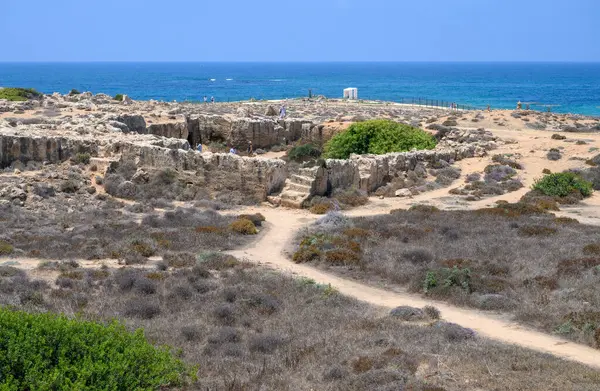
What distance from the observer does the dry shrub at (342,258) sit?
55.9 feet

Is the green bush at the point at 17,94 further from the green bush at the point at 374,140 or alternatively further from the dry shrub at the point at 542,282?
the dry shrub at the point at 542,282

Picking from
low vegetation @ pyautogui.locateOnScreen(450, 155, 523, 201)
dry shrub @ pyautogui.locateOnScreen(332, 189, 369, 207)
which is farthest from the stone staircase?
low vegetation @ pyautogui.locateOnScreen(450, 155, 523, 201)

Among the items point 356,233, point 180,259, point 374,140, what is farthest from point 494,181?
point 180,259

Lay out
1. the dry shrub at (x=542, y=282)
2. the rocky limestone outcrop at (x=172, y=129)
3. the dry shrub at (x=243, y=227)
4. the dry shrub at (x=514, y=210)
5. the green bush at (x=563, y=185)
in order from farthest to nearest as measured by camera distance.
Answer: the rocky limestone outcrop at (x=172, y=129), the green bush at (x=563, y=185), the dry shrub at (x=514, y=210), the dry shrub at (x=243, y=227), the dry shrub at (x=542, y=282)

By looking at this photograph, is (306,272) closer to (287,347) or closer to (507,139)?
(287,347)

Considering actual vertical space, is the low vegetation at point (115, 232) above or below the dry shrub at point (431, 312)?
above

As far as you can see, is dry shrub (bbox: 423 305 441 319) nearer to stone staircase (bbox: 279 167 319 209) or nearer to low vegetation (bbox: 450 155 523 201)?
stone staircase (bbox: 279 167 319 209)

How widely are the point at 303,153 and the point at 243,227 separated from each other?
15.4 metres

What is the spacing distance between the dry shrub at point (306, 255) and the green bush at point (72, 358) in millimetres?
8586

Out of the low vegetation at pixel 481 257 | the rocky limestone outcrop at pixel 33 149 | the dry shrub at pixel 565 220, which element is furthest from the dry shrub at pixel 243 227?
the rocky limestone outcrop at pixel 33 149

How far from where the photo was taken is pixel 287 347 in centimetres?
1118

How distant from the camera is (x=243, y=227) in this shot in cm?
→ 2025

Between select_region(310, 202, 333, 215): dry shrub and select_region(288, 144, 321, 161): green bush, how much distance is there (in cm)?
1138

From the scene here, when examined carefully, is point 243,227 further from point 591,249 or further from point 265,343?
point 591,249
